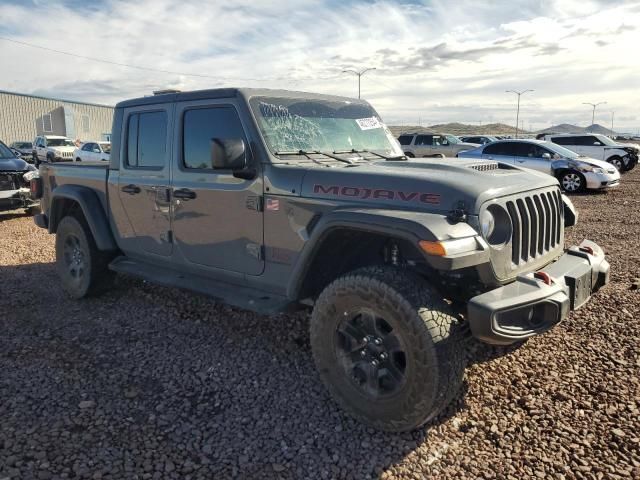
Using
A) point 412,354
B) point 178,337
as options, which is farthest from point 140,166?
point 412,354

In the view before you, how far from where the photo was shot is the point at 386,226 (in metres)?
2.88

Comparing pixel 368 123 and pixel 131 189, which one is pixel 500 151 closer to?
pixel 368 123

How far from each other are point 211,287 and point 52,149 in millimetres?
27059

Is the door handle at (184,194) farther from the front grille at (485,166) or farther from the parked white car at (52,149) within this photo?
the parked white car at (52,149)

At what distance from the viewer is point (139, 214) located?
4715mm

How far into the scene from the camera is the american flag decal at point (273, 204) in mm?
3555

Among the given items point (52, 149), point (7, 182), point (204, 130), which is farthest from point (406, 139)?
point (204, 130)

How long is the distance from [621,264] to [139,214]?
546 cm

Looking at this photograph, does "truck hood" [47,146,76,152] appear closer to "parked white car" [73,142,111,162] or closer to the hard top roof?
"parked white car" [73,142,111,162]

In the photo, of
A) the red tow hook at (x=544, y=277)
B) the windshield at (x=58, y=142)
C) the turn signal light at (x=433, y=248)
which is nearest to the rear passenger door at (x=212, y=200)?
the turn signal light at (x=433, y=248)

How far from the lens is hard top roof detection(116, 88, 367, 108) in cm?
388

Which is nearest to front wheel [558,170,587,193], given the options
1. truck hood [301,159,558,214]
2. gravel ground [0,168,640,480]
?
gravel ground [0,168,640,480]

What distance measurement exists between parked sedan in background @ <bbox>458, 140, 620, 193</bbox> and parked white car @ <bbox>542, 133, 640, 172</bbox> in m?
6.15

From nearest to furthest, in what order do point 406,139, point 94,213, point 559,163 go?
point 94,213
point 559,163
point 406,139
